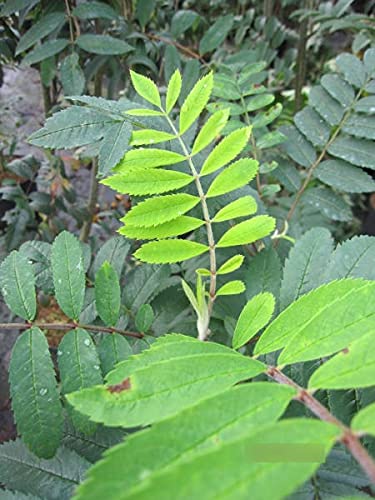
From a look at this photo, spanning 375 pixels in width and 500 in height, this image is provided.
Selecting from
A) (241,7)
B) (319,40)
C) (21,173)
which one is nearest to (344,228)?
(319,40)

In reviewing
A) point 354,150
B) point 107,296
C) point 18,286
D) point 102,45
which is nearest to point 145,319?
point 107,296

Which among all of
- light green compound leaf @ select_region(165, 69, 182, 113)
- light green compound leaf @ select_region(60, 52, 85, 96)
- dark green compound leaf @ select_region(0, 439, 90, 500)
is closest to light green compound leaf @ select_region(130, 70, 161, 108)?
light green compound leaf @ select_region(165, 69, 182, 113)

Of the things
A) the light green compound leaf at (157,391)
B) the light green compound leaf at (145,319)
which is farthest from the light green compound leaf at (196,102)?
the light green compound leaf at (157,391)

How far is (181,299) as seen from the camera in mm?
792

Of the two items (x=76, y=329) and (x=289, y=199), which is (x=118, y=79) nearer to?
(x=289, y=199)

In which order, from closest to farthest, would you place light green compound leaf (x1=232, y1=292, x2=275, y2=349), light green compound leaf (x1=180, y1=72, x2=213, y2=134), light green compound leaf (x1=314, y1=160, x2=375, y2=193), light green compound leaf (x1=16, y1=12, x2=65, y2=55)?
light green compound leaf (x1=232, y1=292, x2=275, y2=349) → light green compound leaf (x1=180, y1=72, x2=213, y2=134) → light green compound leaf (x1=314, y1=160, x2=375, y2=193) → light green compound leaf (x1=16, y1=12, x2=65, y2=55)

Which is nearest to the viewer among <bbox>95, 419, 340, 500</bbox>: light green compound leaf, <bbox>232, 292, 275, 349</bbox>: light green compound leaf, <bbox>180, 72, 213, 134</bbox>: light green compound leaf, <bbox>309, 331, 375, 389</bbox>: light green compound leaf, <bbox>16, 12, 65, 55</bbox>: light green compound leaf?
<bbox>95, 419, 340, 500</bbox>: light green compound leaf

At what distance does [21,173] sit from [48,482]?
924 millimetres

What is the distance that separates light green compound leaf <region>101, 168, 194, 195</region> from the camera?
577 mm

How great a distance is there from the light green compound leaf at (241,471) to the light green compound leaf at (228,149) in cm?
38

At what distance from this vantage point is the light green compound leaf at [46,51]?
3.21 feet

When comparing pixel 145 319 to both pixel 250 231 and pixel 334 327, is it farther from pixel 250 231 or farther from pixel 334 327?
pixel 334 327

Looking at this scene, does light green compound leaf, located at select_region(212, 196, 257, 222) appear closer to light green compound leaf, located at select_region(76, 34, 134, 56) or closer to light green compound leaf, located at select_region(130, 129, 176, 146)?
light green compound leaf, located at select_region(130, 129, 176, 146)

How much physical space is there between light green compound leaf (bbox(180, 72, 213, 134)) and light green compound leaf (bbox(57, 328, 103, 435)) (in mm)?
291
